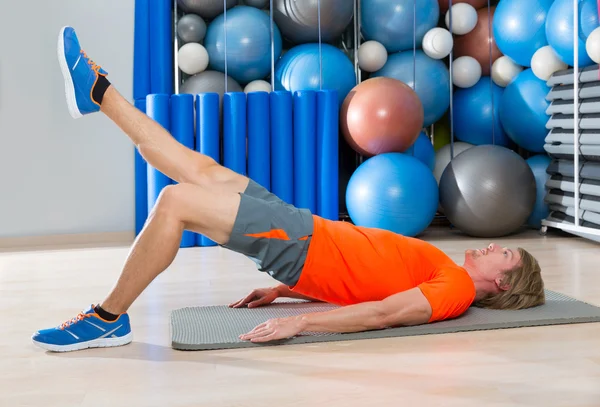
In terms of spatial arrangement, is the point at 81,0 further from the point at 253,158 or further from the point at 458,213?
the point at 458,213

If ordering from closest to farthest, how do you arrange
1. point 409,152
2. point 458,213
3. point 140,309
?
point 140,309
point 458,213
point 409,152

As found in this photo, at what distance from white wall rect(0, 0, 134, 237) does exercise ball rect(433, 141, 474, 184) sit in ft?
7.00

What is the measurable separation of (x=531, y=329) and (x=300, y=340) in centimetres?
81

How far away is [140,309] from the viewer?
10.1 feet

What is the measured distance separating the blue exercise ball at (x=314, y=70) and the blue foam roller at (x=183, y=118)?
683 millimetres

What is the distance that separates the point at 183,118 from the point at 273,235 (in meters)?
2.54

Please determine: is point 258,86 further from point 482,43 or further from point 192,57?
point 482,43

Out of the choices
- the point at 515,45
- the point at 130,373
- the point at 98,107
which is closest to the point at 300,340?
the point at 130,373

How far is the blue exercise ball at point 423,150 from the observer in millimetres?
5250

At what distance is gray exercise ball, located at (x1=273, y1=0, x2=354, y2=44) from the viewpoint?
198 inches

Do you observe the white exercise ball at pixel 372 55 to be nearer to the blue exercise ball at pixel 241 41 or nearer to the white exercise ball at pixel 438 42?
the white exercise ball at pixel 438 42

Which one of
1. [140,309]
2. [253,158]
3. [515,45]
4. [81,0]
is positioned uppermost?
[81,0]

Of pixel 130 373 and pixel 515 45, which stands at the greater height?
pixel 515 45

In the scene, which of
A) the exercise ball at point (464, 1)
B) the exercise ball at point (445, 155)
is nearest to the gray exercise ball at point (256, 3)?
the exercise ball at point (464, 1)
